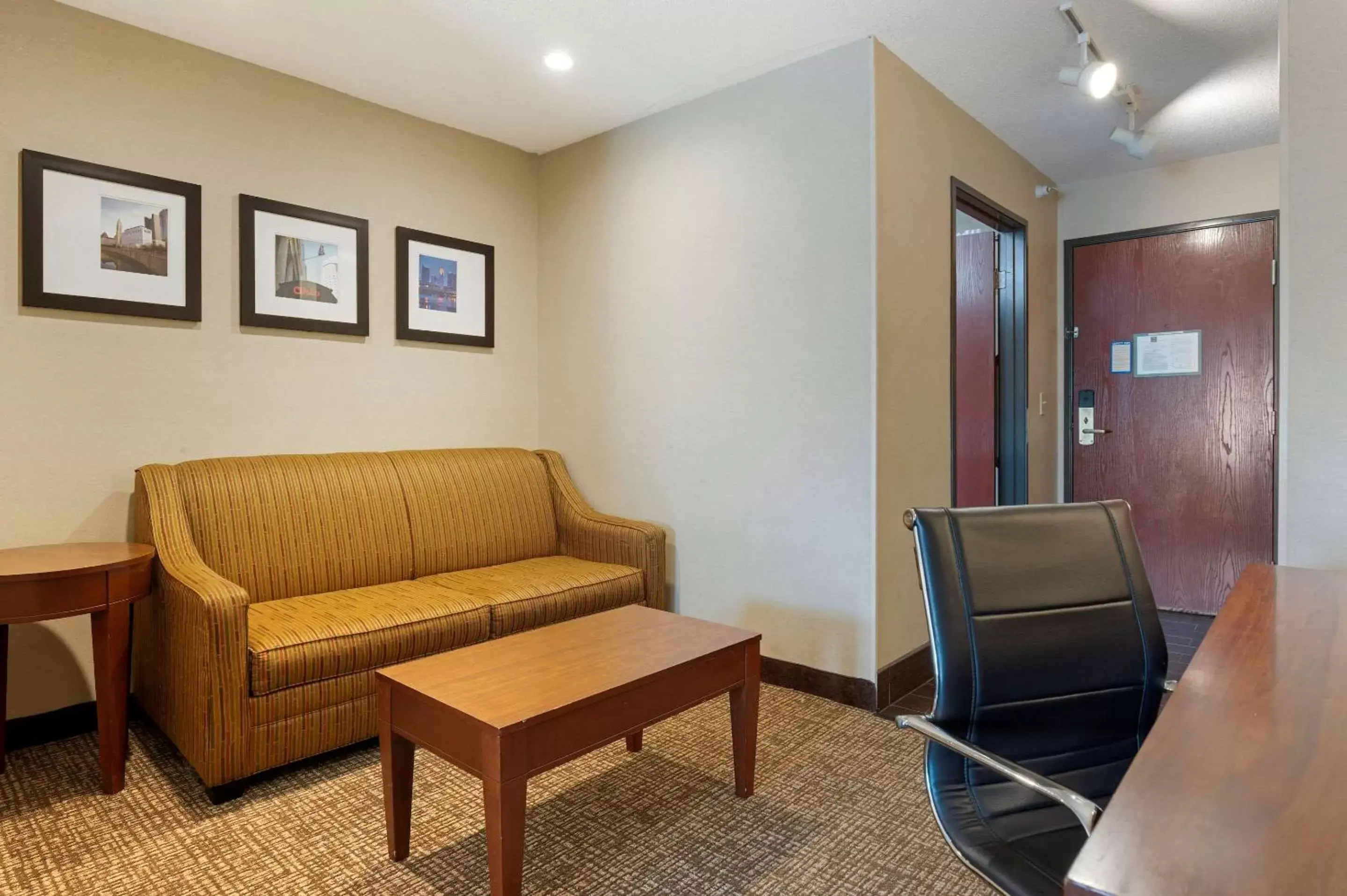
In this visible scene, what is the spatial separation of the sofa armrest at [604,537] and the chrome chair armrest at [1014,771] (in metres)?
2.12

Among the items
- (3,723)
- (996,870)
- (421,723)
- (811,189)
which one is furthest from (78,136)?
(996,870)

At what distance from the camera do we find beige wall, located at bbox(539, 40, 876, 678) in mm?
2896

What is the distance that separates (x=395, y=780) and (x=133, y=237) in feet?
7.30

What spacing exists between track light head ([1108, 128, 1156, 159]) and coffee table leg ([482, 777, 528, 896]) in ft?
12.1

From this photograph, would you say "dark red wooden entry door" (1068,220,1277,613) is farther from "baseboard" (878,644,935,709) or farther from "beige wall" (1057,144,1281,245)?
"baseboard" (878,644,935,709)

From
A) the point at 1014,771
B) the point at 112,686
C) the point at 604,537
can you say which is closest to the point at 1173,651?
the point at 604,537

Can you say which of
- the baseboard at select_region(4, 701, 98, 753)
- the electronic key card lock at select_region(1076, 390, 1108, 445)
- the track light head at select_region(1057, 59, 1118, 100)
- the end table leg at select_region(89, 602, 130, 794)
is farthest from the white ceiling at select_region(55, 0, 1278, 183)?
the baseboard at select_region(4, 701, 98, 753)

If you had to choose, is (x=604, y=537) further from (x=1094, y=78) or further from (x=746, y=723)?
(x=1094, y=78)

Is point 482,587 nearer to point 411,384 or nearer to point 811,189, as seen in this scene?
point 411,384

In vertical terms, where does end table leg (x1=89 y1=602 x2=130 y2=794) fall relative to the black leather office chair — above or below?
below

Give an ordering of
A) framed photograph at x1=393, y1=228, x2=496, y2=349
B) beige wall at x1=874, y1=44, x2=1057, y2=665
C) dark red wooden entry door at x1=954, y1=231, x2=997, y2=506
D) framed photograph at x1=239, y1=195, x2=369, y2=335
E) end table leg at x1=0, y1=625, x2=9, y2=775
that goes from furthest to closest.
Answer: dark red wooden entry door at x1=954, y1=231, x2=997, y2=506
framed photograph at x1=393, y1=228, x2=496, y2=349
framed photograph at x1=239, y1=195, x2=369, y2=335
beige wall at x1=874, y1=44, x2=1057, y2=665
end table leg at x1=0, y1=625, x2=9, y2=775

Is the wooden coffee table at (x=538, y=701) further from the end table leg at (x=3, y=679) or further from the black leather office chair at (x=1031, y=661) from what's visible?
the end table leg at (x=3, y=679)

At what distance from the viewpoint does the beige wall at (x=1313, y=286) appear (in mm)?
1723

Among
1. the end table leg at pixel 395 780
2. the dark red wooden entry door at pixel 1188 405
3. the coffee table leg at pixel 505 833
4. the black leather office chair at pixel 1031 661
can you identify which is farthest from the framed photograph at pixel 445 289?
the dark red wooden entry door at pixel 1188 405
